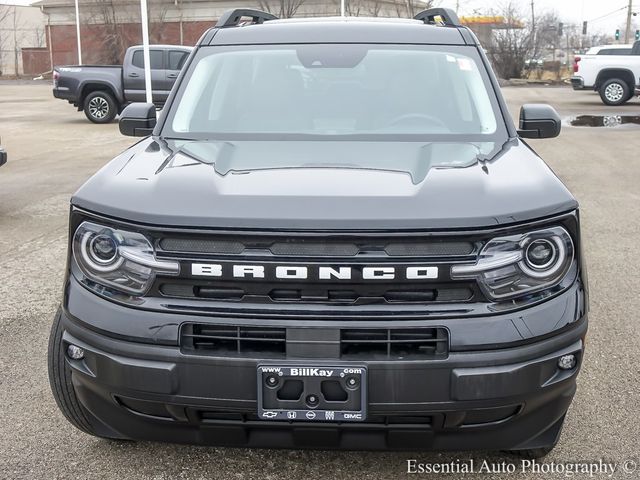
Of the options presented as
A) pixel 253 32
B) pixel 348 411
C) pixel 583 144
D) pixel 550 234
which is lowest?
pixel 583 144

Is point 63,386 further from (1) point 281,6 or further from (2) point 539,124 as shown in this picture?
(1) point 281,6

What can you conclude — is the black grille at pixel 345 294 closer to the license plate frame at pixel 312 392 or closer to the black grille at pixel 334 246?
the black grille at pixel 334 246

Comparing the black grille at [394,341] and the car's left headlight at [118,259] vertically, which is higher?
the car's left headlight at [118,259]

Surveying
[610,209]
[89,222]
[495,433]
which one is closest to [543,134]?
[495,433]

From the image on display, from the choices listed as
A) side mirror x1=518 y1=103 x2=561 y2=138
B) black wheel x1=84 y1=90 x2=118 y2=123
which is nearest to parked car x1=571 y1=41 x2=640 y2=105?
black wheel x1=84 y1=90 x2=118 y2=123

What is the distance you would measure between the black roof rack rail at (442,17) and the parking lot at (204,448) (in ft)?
6.48

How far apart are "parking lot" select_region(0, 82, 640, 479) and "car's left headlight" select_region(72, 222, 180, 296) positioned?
876mm

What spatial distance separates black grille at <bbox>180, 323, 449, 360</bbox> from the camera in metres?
2.23

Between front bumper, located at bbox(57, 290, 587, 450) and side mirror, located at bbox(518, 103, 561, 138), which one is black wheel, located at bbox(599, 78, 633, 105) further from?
front bumper, located at bbox(57, 290, 587, 450)

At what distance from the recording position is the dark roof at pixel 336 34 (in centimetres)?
385

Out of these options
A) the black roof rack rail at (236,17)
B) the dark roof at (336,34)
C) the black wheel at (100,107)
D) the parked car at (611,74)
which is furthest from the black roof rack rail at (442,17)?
the parked car at (611,74)

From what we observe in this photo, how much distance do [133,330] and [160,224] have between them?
34 cm

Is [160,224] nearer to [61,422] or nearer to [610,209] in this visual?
[61,422]

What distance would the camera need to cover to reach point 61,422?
10.6 ft
